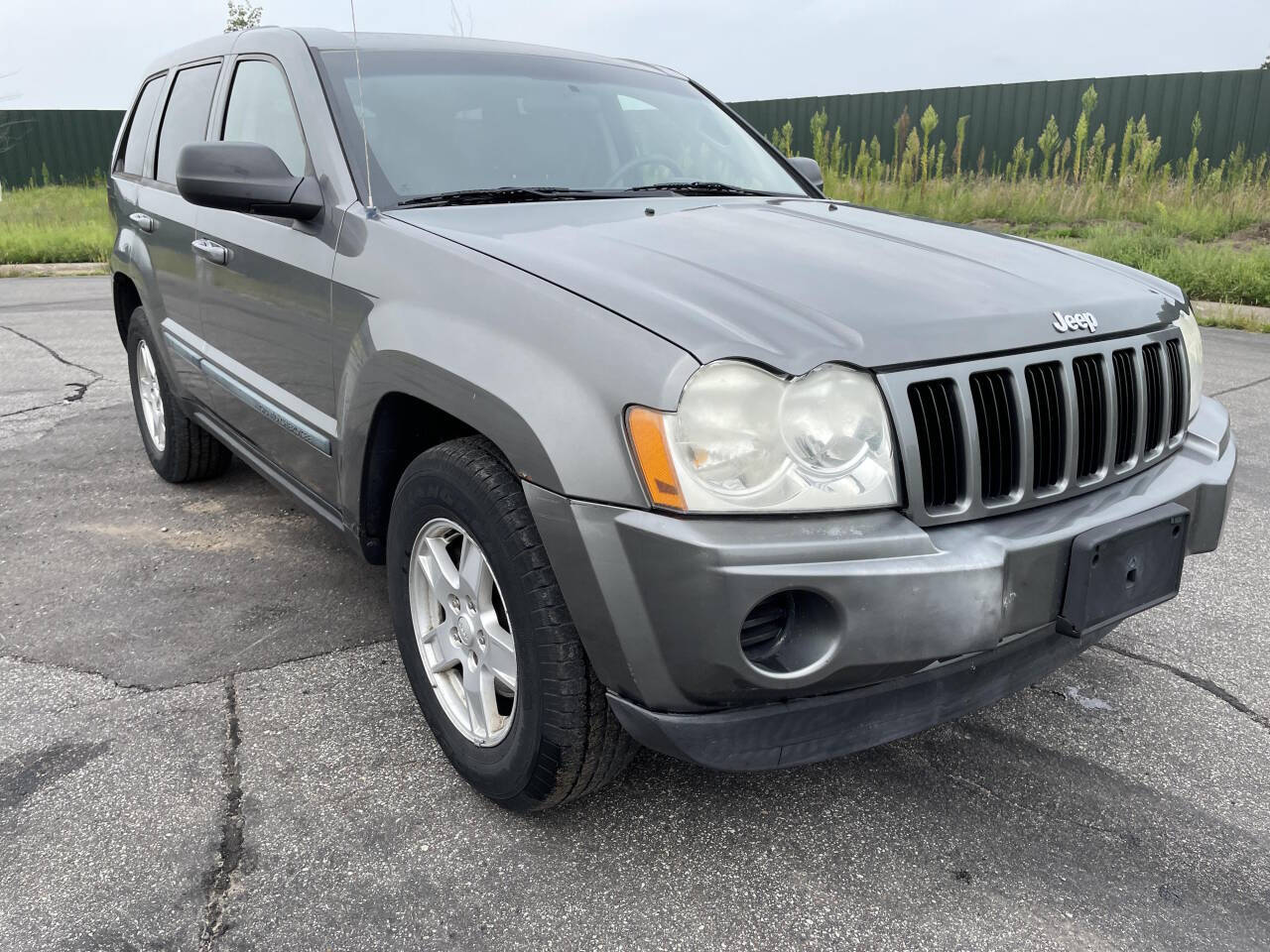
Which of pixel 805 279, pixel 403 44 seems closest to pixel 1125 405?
pixel 805 279

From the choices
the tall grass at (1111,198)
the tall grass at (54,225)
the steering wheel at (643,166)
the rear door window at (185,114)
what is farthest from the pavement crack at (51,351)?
the tall grass at (1111,198)

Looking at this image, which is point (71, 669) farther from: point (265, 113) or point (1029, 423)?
point (1029, 423)

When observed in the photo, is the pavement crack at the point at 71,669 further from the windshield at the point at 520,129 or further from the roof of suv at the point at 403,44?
the roof of suv at the point at 403,44

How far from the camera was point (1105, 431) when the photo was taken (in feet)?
6.95

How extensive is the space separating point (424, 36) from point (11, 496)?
2.77 metres

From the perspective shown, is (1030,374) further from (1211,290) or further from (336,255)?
(1211,290)

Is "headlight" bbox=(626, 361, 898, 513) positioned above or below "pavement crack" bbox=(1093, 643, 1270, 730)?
above

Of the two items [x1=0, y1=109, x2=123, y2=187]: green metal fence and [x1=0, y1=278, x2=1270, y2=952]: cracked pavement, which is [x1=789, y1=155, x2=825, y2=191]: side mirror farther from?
[x1=0, y1=109, x2=123, y2=187]: green metal fence

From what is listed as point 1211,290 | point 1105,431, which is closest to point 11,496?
point 1105,431

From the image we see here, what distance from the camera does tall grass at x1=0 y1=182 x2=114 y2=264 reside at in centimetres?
1467

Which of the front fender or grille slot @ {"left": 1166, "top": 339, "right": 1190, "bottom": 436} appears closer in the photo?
the front fender

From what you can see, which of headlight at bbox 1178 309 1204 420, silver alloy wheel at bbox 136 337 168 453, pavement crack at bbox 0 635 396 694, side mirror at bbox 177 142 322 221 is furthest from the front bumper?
silver alloy wheel at bbox 136 337 168 453

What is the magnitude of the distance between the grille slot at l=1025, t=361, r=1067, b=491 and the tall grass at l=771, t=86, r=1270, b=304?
872 cm

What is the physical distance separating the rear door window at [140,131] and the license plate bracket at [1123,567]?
4.12 meters
